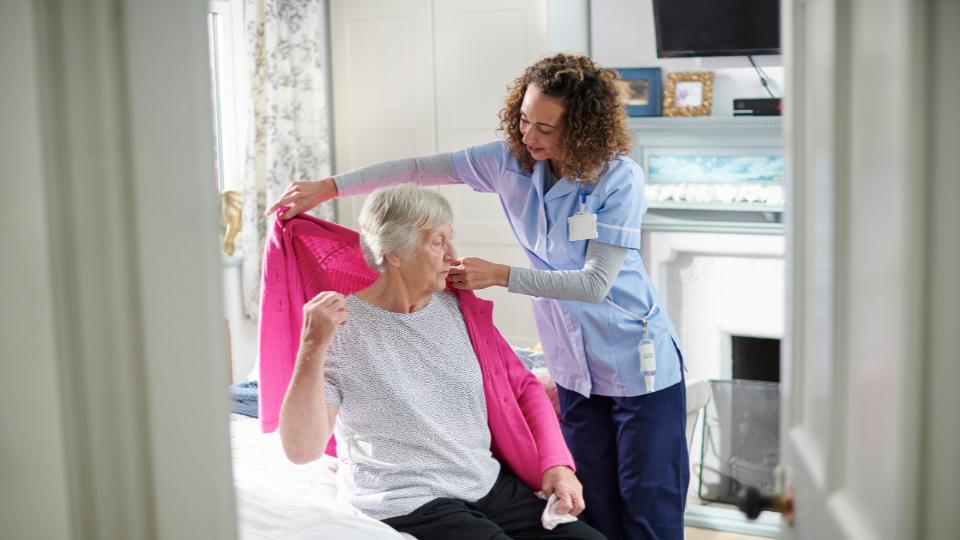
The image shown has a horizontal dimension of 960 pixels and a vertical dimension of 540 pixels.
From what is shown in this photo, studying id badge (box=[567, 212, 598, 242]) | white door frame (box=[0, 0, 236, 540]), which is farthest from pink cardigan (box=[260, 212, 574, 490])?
white door frame (box=[0, 0, 236, 540])

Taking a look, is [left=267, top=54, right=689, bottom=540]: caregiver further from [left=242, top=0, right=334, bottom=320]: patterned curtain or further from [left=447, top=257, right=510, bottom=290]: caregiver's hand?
[left=242, top=0, right=334, bottom=320]: patterned curtain

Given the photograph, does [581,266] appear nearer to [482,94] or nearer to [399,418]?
[399,418]

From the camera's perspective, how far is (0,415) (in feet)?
2.59

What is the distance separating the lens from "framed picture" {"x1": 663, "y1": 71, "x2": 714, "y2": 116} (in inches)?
167

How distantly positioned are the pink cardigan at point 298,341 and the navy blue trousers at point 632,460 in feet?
0.55

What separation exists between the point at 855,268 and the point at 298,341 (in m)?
1.53

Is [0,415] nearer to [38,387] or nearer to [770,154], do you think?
[38,387]

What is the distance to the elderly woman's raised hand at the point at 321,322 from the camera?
6.32ft

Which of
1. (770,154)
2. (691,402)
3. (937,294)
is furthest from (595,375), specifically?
(770,154)

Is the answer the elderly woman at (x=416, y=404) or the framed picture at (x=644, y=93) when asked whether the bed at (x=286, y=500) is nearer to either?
the elderly woman at (x=416, y=404)

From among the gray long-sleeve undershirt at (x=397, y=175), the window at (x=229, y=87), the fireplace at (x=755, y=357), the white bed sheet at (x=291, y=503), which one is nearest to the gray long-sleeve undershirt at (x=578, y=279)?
the gray long-sleeve undershirt at (x=397, y=175)

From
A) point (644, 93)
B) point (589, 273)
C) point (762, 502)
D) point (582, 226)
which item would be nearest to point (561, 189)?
point (582, 226)

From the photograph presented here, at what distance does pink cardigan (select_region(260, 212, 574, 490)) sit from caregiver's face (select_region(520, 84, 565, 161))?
1.23 ft

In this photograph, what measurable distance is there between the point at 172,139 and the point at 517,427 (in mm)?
1485
